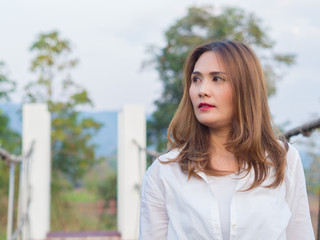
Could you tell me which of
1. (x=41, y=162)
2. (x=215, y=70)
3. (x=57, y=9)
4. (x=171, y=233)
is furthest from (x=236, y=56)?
(x=57, y=9)

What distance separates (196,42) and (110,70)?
171cm

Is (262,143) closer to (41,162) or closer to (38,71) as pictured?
(41,162)

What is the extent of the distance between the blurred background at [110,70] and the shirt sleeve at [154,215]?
193 inches

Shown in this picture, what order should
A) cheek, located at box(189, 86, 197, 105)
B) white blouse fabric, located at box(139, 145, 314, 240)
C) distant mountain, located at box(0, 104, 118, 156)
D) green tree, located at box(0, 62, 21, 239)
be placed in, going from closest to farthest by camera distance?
white blouse fabric, located at box(139, 145, 314, 240)
cheek, located at box(189, 86, 197, 105)
green tree, located at box(0, 62, 21, 239)
distant mountain, located at box(0, 104, 118, 156)

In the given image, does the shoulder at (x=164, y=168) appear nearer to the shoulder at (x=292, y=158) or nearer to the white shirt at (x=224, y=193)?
the white shirt at (x=224, y=193)

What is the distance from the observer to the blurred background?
6.36 m

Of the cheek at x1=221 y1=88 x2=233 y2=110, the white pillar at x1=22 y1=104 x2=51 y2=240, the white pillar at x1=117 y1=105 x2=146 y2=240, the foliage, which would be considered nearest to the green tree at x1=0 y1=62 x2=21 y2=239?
the foliage

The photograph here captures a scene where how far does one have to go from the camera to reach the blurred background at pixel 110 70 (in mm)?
6363

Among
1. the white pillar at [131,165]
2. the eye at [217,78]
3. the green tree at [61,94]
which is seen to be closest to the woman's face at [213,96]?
the eye at [217,78]

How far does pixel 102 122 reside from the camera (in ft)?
21.3

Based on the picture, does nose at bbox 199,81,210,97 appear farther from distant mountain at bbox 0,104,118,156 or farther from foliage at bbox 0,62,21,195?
distant mountain at bbox 0,104,118,156

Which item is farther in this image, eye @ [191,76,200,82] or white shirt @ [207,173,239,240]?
eye @ [191,76,200,82]

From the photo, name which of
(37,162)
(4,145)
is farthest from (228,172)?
(4,145)

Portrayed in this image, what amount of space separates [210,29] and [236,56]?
332 inches
